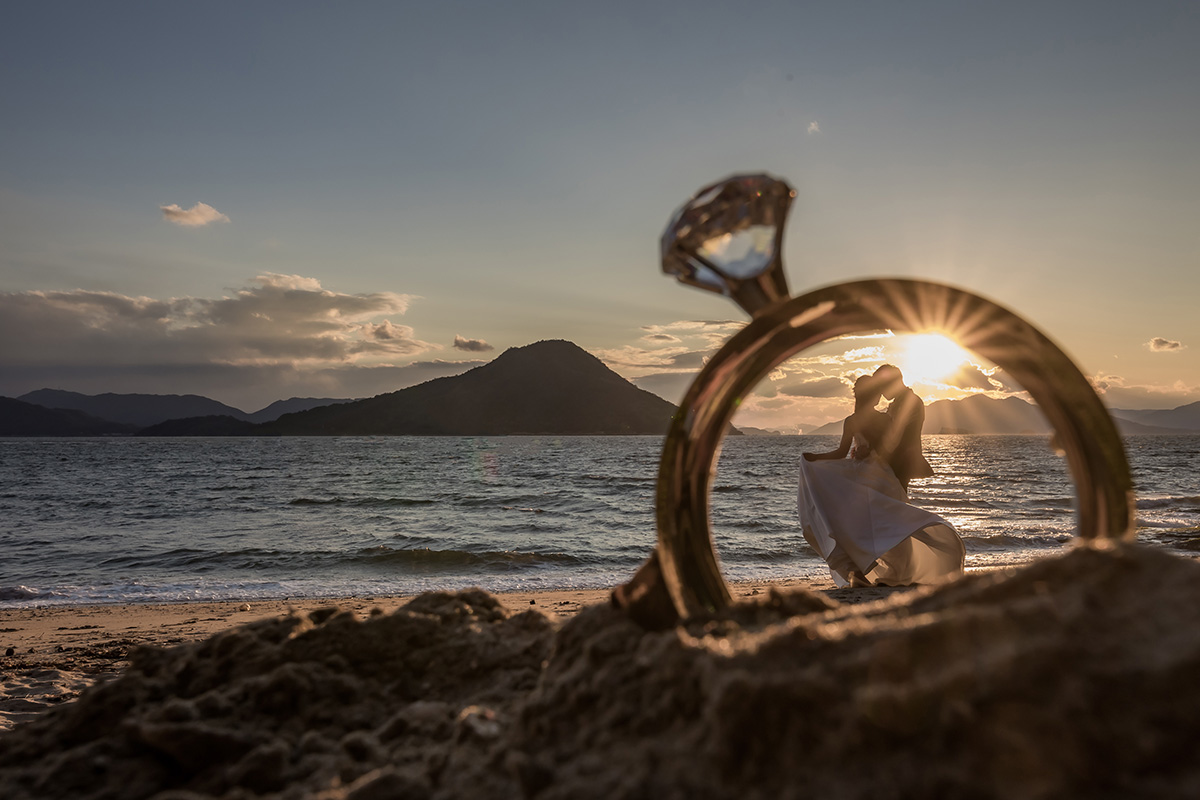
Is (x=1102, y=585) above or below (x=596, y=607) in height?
above

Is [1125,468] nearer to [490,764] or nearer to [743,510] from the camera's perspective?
[490,764]

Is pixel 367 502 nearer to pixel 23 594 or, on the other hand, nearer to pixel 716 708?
pixel 23 594

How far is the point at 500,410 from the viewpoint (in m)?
178

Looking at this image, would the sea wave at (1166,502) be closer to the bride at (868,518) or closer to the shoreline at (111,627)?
the shoreline at (111,627)

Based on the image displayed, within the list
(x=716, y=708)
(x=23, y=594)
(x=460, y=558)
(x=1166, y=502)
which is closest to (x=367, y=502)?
(x=460, y=558)

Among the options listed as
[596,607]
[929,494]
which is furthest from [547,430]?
[596,607]

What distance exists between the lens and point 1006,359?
1883mm

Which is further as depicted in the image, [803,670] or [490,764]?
[490,764]

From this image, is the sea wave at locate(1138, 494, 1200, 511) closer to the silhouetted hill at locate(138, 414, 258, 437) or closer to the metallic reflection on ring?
the metallic reflection on ring

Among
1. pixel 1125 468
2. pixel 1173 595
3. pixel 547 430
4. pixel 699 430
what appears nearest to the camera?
pixel 1173 595

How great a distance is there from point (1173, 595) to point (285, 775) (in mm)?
2211

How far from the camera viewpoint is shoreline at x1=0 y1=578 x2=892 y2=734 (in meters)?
4.01

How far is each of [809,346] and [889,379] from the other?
15.3ft

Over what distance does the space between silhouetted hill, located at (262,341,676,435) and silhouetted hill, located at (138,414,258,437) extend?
7.46 metres
